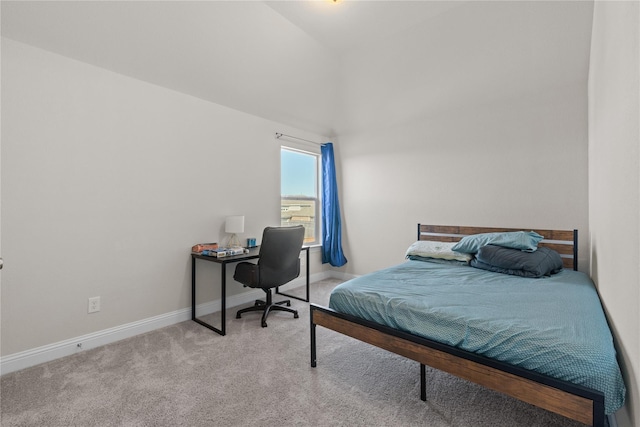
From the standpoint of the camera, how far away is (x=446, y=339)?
1.53m

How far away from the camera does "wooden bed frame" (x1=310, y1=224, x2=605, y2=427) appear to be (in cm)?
112

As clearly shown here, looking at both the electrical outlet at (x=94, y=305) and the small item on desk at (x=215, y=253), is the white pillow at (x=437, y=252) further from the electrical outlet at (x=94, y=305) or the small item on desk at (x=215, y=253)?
the electrical outlet at (x=94, y=305)

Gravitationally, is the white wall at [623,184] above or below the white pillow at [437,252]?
above

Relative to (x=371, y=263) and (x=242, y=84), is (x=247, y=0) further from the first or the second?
(x=371, y=263)

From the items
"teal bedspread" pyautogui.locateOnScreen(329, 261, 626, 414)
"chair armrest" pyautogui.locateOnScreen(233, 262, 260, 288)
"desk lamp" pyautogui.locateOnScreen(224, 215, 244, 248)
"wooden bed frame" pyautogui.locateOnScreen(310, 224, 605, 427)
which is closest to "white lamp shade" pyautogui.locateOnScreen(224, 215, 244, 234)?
"desk lamp" pyautogui.locateOnScreen(224, 215, 244, 248)

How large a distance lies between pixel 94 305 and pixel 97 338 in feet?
0.92

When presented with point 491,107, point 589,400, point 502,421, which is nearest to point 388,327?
point 502,421

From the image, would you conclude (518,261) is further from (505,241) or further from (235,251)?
(235,251)

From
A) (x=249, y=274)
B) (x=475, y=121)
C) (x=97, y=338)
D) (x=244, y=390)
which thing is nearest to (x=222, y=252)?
(x=249, y=274)

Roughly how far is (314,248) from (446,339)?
3.14 meters

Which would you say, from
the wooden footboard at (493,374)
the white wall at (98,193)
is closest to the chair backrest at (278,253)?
the white wall at (98,193)

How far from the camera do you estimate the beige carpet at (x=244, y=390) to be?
1.60 meters

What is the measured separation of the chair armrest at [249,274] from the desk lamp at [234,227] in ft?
1.36

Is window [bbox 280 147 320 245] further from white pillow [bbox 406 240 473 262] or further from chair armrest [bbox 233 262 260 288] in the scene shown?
white pillow [bbox 406 240 473 262]
